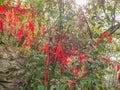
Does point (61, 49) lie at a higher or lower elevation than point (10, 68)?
higher

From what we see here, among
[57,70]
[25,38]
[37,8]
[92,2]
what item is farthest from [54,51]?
[92,2]

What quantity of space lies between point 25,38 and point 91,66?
1455mm

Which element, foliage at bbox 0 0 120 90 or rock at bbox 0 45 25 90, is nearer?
foliage at bbox 0 0 120 90

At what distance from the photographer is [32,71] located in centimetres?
363

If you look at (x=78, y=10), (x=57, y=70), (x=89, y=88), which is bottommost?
(x=89, y=88)

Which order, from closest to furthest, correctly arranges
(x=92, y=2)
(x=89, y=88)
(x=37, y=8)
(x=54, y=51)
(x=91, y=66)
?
(x=91, y=66)
(x=54, y=51)
(x=89, y=88)
(x=37, y=8)
(x=92, y=2)

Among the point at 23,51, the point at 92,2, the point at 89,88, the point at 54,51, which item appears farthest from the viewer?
the point at 92,2

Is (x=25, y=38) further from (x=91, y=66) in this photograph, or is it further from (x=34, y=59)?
(x=91, y=66)

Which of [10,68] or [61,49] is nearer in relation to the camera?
[61,49]

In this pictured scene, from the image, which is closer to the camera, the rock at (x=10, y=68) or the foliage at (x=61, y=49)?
the foliage at (x=61, y=49)

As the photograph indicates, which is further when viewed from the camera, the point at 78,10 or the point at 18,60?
the point at 78,10

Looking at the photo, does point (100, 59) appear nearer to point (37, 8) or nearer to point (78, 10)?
point (78, 10)

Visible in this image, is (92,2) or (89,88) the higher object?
(92,2)

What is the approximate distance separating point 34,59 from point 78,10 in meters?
1.10
